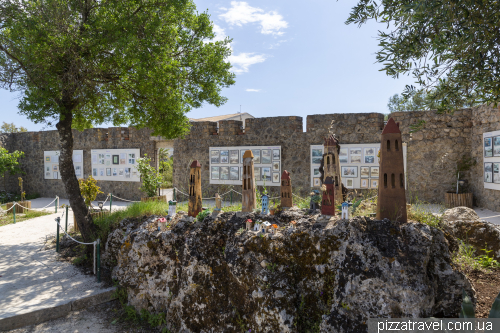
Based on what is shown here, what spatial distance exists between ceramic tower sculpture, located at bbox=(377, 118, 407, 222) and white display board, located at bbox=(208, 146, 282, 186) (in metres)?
7.10

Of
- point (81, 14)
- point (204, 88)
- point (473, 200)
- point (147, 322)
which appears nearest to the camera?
point (147, 322)

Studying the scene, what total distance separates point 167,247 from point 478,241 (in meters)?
4.92

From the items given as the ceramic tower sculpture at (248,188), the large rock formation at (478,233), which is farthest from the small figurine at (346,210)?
the large rock formation at (478,233)

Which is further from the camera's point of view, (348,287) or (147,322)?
(147,322)

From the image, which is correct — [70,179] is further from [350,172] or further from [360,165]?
[360,165]

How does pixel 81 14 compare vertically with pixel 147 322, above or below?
above

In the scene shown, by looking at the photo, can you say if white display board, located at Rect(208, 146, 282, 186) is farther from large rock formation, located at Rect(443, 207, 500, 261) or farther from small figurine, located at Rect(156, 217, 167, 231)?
large rock formation, located at Rect(443, 207, 500, 261)

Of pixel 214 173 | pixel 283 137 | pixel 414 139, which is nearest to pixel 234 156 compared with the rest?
pixel 214 173

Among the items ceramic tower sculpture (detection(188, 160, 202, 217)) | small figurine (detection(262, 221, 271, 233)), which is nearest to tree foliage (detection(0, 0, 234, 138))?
ceramic tower sculpture (detection(188, 160, 202, 217))

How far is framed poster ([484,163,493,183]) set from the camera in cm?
849

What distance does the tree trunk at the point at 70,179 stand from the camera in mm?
6738

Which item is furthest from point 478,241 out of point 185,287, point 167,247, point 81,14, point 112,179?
point 112,179

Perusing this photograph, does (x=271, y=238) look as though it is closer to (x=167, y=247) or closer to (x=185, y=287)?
(x=185, y=287)

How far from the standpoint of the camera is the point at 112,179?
13.8 meters
